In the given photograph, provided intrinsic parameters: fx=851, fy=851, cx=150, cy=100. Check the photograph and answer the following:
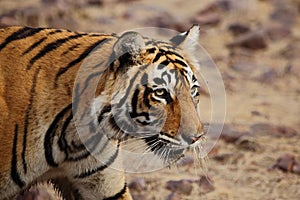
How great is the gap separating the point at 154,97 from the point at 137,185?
1672 mm

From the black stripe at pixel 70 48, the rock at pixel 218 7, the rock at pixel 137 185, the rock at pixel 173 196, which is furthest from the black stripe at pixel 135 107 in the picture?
the rock at pixel 218 7

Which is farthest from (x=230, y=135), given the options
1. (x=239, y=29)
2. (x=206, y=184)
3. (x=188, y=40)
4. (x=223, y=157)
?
(x=239, y=29)

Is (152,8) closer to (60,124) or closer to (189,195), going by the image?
(189,195)

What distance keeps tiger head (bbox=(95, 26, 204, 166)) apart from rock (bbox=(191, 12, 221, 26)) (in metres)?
5.45

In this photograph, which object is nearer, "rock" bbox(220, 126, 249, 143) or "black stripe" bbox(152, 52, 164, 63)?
"black stripe" bbox(152, 52, 164, 63)

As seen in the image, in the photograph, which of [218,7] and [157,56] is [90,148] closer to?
[157,56]

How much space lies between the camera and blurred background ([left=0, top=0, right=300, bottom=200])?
519 cm

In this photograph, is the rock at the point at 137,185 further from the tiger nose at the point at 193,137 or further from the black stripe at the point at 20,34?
the tiger nose at the point at 193,137

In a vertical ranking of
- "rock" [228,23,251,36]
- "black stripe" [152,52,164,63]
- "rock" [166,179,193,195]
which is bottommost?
"rock" [166,179,193,195]

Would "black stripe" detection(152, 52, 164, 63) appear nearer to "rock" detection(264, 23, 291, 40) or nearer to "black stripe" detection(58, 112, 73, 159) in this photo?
"black stripe" detection(58, 112, 73, 159)

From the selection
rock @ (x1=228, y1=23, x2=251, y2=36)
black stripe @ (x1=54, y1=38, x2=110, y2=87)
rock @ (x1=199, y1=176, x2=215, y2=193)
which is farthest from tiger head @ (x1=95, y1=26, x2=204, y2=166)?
rock @ (x1=228, y1=23, x2=251, y2=36)

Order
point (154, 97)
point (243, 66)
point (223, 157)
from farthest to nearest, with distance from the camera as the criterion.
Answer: point (243, 66)
point (223, 157)
point (154, 97)

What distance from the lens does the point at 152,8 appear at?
9.10m

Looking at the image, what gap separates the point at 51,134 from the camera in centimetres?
356
